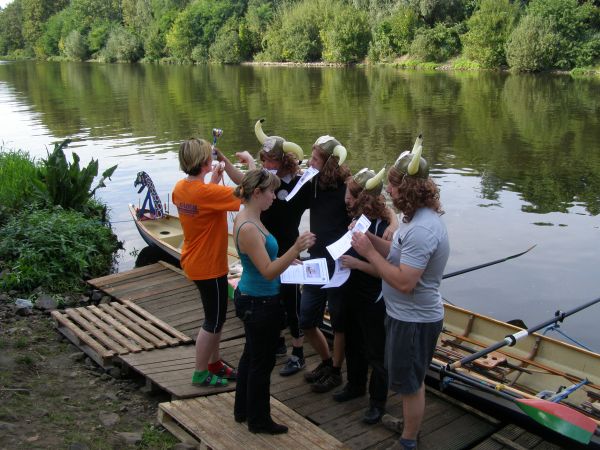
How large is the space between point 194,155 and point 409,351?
2179 millimetres

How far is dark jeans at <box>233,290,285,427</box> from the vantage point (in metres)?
4.25

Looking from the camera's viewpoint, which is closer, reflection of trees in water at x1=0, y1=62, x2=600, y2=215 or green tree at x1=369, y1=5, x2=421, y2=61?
reflection of trees in water at x1=0, y1=62, x2=600, y2=215

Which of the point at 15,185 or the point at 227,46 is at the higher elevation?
the point at 227,46

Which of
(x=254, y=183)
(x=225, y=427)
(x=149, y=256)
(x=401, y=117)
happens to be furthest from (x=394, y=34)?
(x=225, y=427)

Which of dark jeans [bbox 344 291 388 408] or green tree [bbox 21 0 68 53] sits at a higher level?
green tree [bbox 21 0 68 53]

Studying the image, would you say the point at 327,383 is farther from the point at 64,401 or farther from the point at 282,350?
the point at 64,401

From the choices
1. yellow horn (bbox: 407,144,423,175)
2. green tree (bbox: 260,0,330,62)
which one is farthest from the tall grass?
green tree (bbox: 260,0,330,62)

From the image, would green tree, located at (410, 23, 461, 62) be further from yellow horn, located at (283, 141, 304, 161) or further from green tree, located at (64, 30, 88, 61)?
green tree, located at (64, 30, 88, 61)

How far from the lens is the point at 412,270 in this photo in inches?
150

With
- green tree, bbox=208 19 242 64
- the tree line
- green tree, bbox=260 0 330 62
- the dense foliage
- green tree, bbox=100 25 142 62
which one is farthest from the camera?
green tree, bbox=100 25 142 62

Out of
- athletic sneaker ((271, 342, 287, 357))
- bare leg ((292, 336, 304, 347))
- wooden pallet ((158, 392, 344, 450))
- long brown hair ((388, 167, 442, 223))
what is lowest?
athletic sneaker ((271, 342, 287, 357))

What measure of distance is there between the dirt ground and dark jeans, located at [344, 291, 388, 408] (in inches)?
62.4

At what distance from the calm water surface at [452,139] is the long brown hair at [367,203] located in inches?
208

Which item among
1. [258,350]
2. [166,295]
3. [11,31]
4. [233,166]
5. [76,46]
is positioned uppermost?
[11,31]
